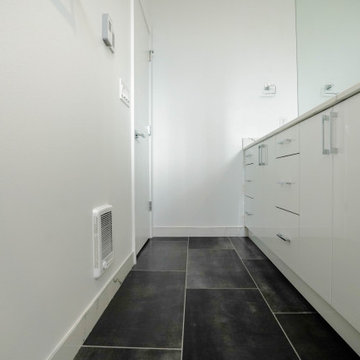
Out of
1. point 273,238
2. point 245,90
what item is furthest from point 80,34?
point 245,90

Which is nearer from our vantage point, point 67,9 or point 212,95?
point 67,9

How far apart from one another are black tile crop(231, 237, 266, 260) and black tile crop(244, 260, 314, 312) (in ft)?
0.36

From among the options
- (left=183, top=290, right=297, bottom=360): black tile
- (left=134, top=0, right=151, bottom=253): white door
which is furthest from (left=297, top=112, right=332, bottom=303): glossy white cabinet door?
(left=134, top=0, right=151, bottom=253): white door

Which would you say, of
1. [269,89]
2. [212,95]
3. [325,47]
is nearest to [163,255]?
[212,95]

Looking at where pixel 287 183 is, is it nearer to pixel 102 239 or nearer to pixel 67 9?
pixel 102 239

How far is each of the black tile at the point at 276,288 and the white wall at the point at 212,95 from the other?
0.85 metres

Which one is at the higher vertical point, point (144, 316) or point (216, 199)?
point (216, 199)

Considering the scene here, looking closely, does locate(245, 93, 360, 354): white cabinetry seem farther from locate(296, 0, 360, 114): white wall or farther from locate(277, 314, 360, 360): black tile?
locate(296, 0, 360, 114): white wall

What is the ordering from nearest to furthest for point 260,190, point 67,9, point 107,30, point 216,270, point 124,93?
point 67,9, point 107,30, point 124,93, point 216,270, point 260,190

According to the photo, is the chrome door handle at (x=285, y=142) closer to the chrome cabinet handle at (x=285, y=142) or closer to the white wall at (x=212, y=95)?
the chrome cabinet handle at (x=285, y=142)

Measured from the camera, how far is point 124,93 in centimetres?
152

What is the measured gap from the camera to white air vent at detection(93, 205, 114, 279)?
106 cm

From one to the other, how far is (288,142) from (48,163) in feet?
3.99

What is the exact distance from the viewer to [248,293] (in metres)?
1.31
